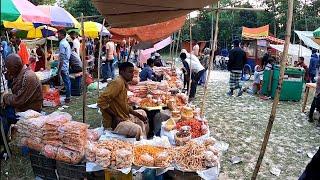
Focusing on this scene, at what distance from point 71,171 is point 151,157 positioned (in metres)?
1.08

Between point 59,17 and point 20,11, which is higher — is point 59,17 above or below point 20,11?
above

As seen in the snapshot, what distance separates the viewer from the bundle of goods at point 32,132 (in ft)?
15.0

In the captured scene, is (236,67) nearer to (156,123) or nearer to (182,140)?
(156,123)

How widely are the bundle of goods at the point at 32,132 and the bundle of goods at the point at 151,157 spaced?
1.31 meters

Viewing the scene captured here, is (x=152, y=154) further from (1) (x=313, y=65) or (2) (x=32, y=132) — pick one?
(1) (x=313, y=65)

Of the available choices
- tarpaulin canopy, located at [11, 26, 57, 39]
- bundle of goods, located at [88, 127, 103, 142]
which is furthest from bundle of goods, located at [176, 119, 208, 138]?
tarpaulin canopy, located at [11, 26, 57, 39]

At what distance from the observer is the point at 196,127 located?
5.71m

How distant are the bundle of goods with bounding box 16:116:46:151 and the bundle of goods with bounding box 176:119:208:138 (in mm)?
2243

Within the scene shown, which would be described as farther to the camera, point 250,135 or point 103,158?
point 250,135

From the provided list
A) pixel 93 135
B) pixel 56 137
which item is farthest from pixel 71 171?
pixel 93 135

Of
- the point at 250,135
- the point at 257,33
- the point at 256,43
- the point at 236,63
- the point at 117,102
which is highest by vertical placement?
the point at 257,33

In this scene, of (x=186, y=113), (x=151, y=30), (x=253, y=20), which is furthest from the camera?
(x=253, y=20)

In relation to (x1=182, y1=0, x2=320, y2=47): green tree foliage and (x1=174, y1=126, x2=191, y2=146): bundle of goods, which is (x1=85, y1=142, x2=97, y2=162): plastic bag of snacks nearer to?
(x1=174, y1=126, x2=191, y2=146): bundle of goods

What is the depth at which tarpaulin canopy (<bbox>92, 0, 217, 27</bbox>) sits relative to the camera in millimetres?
3933
